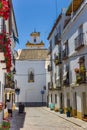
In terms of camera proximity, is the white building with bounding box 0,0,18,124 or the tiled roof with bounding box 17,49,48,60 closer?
the white building with bounding box 0,0,18,124

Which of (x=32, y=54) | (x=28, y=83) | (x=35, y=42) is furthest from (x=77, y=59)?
(x=35, y=42)

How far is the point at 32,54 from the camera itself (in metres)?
54.9

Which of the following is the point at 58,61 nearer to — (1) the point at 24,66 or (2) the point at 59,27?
(2) the point at 59,27

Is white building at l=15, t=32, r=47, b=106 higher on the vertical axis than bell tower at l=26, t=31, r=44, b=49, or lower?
lower

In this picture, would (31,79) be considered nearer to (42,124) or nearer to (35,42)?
(35,42)

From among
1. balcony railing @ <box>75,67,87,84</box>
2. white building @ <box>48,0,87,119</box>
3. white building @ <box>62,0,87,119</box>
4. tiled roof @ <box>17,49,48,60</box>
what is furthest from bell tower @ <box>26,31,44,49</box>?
balcony railing @ <box>75,67,87,84</box>

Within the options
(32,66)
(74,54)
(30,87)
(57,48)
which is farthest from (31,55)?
(74,54)

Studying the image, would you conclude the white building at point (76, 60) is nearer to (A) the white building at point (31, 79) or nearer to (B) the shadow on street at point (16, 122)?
(B) the shadow on street at point (16, 122)

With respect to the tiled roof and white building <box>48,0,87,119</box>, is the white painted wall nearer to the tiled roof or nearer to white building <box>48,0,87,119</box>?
the tiled roof

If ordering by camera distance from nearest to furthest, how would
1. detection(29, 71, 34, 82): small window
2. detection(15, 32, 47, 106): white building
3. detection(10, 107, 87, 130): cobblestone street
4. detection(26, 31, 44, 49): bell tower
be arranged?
detection(10, 107, 87, 130): cobblestone street → detection(15, 32, 47, 106): white building → detection(29, 71, 34, 82): small window → detection(26, 31, 44, 49): bell tower

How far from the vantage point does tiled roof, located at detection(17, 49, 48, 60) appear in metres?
53.0

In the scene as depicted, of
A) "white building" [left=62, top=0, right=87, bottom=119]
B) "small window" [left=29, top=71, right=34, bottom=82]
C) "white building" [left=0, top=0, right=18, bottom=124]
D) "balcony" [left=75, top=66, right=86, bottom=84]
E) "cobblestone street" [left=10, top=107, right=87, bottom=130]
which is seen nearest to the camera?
"white building" [left=0, top=0, right=18, bottom=124]

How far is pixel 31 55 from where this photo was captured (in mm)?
54562

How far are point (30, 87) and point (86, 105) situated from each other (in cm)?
2862
